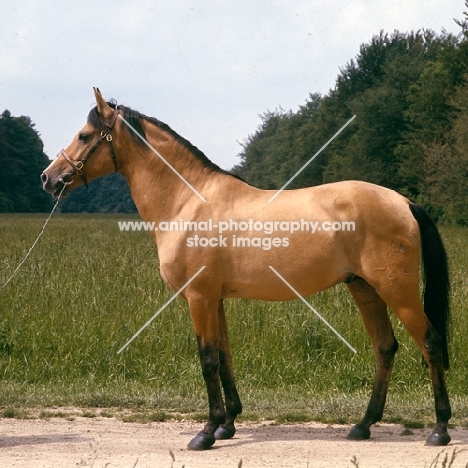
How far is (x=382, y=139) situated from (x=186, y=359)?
45.6 m

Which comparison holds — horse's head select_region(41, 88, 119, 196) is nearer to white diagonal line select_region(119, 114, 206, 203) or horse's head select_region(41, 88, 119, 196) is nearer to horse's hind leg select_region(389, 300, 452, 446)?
white diagonal line select_region(119, 114, 206, 203)

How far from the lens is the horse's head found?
6109mm

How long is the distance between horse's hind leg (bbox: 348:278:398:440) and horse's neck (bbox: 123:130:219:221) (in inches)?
60.7

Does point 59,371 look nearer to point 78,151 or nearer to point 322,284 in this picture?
point 78,151

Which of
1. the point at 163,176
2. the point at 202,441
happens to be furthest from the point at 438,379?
the point at 163,176

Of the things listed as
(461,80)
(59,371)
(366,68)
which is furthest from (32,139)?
(59,371)

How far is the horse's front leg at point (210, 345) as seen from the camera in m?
5.82

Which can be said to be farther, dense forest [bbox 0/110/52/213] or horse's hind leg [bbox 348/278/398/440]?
dense forest [bbox 0/110/52/213]

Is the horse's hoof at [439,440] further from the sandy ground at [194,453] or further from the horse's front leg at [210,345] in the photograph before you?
the horse's front leg at [210,345]

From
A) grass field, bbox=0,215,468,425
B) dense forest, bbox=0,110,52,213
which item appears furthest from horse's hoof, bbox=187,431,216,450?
dense forest, bbox=0,110,52,213

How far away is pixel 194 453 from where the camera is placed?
552 centimetres

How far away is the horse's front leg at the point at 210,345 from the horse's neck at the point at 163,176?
802 mm

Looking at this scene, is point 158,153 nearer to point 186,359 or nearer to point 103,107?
point 103,107

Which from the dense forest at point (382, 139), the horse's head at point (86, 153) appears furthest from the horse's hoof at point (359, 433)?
Answer: the dense forest at point (382, 139)
